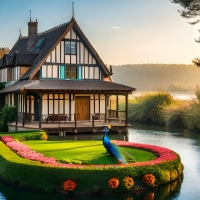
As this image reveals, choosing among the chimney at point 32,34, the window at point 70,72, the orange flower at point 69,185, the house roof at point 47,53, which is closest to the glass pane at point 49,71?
the house roof at point 47,53

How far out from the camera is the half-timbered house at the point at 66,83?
3353 cm

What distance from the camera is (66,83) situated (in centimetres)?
3422

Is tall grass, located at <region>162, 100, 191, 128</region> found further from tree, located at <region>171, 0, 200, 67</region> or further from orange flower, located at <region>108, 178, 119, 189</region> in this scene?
orange flower, located at <region>108, 178, 119, 189</region>

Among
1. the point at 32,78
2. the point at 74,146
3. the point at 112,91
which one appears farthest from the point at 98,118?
the point at 74,146

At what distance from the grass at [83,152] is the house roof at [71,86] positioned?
9.49 meters

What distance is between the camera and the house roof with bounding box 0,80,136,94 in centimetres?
3099

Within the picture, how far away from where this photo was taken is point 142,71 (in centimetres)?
14875

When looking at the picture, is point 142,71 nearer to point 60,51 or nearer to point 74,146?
point 60,51

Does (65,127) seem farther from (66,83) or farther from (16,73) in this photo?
(16,73)

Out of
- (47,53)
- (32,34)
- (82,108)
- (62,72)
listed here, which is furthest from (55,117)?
(32,34)

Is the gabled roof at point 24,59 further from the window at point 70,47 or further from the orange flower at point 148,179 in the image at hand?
the orange flower at point 148,179

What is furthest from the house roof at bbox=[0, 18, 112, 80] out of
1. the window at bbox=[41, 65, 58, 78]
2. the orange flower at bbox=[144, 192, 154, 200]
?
the orange flower at bbox=[144, 192, 154, 200]

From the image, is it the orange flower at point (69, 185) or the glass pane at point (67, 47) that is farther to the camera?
the glass pane at point (67, 47)

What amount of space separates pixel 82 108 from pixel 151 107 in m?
13.8
